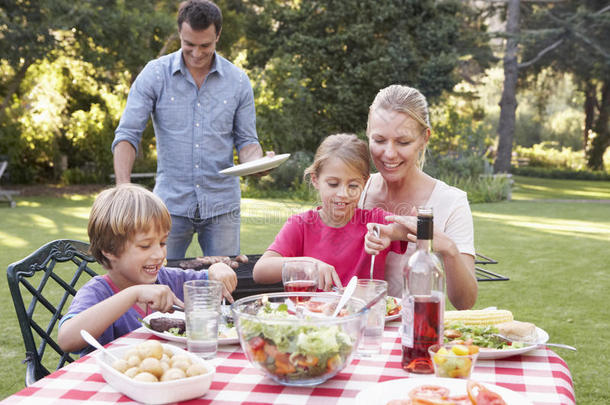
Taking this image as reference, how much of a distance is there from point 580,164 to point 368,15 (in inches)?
632

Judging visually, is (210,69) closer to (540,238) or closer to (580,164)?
(540,238)

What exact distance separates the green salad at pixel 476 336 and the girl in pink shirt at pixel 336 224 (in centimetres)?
77

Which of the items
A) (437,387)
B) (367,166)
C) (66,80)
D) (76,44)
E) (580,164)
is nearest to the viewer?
(437,387)

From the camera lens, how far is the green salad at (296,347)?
1.31 meters

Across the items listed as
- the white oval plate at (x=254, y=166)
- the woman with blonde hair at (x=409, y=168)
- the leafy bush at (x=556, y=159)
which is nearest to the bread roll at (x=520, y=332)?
the woman with blonde hair at (x=409, y=168)

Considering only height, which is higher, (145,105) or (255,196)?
(145,105)

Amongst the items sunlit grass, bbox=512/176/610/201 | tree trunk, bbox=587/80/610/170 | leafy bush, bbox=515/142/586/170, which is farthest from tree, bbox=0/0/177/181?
leafy bush, bbox=515/142/586/170

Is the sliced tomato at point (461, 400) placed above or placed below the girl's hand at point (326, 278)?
below

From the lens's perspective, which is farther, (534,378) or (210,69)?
(210,69)

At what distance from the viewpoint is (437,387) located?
1301 mm

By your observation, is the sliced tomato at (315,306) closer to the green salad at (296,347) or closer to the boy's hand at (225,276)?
the green salad at (296,347)

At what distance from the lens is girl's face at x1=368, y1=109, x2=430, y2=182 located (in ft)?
8.29

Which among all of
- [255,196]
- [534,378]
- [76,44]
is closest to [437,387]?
[534,378]

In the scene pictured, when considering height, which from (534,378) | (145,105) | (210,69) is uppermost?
(210,69)
